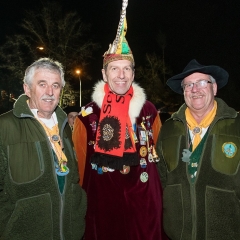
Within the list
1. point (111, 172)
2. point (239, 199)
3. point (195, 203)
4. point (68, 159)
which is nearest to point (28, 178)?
point (68, 159)

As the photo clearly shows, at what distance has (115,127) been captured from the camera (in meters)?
3.39

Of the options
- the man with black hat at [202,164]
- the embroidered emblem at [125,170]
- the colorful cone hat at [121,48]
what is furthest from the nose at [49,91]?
the man with black hat at [202,164]

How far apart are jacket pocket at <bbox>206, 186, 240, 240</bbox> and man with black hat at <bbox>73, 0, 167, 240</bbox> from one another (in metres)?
0.77

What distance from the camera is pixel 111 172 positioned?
11.0ft

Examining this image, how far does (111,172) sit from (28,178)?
1.11m

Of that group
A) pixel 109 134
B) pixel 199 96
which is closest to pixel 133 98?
pixel 109 134

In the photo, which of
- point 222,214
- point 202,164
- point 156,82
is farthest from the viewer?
point 156,82

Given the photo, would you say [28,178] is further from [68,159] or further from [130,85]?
[130,85]

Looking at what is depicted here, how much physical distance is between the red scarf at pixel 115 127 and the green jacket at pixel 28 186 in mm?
770

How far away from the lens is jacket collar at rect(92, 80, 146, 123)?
11.4 ft

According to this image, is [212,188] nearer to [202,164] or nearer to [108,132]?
[202,164]

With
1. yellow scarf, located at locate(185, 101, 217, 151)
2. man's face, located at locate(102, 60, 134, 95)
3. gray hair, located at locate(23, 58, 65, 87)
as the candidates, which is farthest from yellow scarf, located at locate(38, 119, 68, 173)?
yellow scarf, located at locate(185, 101, 217, 151)

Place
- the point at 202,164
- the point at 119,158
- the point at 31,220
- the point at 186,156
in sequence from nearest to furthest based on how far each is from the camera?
the point at 31,220, the point at 202,164, the point at 186,156, the point at 119,158

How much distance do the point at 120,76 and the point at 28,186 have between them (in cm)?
160
